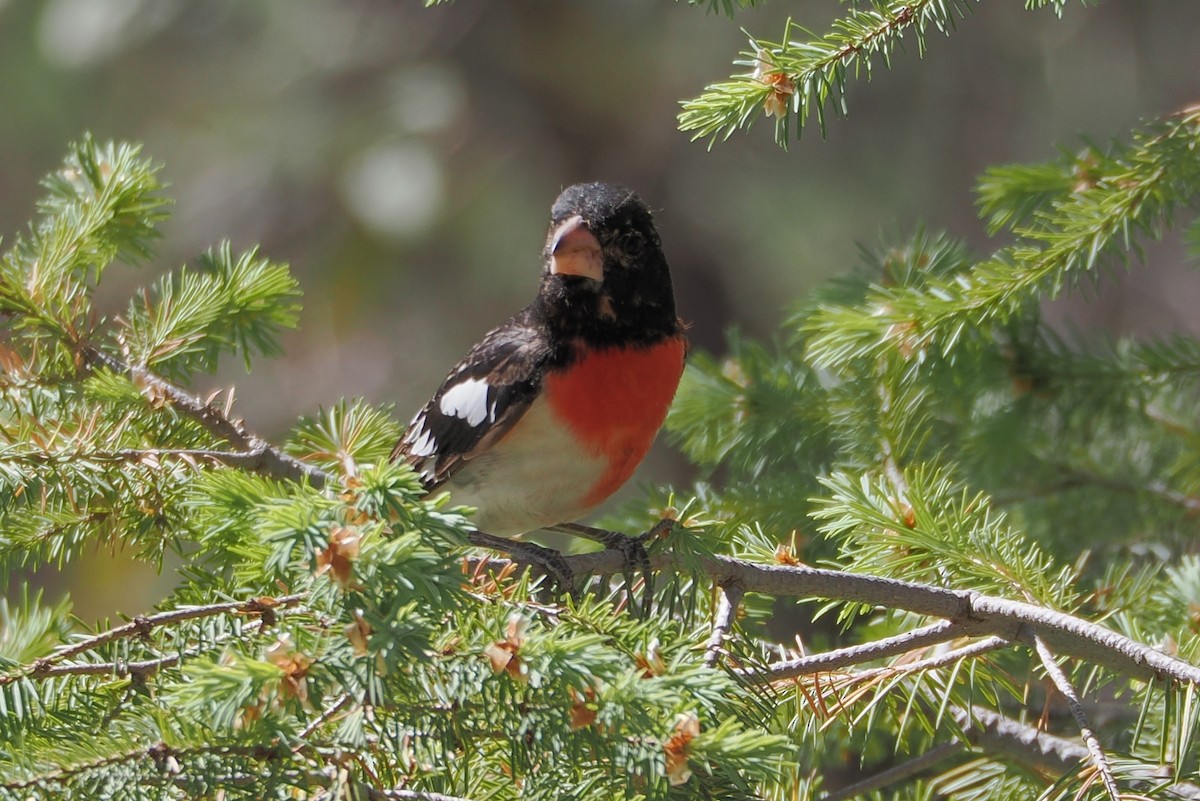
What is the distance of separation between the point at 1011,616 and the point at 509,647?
718mm

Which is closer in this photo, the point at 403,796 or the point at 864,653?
the point at 403,796

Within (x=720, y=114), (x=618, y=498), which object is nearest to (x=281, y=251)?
(x=618, y=498)

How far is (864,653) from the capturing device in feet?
5.16

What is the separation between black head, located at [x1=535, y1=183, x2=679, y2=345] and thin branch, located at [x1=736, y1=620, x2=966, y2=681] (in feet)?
2.73

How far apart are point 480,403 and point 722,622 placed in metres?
0.86

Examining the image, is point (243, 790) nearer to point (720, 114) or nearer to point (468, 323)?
point (720, 114)

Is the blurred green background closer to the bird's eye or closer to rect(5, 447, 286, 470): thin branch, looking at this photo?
the bird's eye

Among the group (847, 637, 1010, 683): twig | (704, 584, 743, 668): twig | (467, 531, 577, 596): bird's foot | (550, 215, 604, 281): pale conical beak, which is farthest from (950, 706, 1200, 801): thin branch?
(550, 215, 604, 281): pale conical beak

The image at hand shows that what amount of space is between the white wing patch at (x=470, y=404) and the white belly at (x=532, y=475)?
0.06 metres

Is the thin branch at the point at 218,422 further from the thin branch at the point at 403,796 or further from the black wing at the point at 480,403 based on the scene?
the thin branch at the point at 403,796

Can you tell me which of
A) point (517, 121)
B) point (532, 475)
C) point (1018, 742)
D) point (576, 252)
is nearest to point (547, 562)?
point (532, 475)

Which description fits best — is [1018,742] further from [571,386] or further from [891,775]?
[571,386]

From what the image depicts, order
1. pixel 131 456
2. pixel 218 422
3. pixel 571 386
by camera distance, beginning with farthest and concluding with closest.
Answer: pixel 571 386, pixel 218 422, pixel 131 456

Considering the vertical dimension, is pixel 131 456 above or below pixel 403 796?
above
